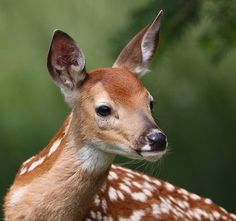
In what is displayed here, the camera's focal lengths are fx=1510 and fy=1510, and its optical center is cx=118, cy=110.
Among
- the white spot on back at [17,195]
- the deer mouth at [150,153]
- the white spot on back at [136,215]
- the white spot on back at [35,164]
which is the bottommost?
the white spot on back at [136,215]

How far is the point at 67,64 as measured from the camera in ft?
23.0

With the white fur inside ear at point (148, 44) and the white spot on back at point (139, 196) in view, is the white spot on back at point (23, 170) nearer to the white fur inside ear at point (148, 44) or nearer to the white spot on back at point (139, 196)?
the white spot on back at point (139, 196)

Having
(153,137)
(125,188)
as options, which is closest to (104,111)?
(153,137)

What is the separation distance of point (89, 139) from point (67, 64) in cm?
38

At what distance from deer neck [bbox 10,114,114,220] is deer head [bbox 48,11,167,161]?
0.06 m

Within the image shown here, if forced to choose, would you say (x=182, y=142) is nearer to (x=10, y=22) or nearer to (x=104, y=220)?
(x=10, y=22)

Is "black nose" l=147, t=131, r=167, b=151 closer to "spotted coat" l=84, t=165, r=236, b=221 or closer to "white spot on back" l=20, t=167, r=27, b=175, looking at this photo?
"spotted coat" l=84, t=165, r=236, b=221

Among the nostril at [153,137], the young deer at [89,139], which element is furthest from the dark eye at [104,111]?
the nostril at [153,137]

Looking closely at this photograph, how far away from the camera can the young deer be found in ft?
22.2

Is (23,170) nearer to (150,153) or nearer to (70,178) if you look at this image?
(70,178)

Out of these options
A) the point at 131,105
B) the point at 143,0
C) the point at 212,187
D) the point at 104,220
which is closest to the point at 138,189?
the point at 104,220

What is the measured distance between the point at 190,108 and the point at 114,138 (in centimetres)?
380

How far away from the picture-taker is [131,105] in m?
6.80

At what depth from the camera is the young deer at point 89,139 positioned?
676 cm
